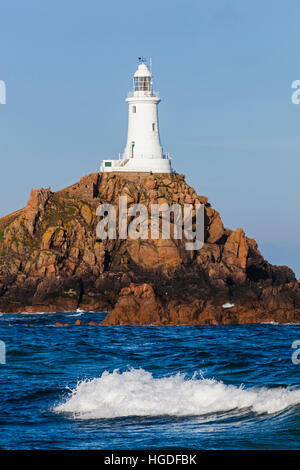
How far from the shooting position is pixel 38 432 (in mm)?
19844

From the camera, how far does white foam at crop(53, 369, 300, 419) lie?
22.4 m

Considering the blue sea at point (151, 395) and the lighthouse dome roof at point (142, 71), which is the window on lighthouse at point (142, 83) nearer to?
the lighthouse dome roof at point (142, 71)

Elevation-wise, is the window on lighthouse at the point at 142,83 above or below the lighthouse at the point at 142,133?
above

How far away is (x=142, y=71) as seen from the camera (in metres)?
80.3

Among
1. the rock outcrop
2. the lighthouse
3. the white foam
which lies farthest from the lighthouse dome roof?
the white foam

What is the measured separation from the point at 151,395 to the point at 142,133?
58.0 m

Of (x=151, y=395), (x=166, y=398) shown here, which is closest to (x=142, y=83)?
(x=151, y=395)

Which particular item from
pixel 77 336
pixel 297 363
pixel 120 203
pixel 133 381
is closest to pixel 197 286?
pixel 120 203

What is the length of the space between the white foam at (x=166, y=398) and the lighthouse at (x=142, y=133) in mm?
55219

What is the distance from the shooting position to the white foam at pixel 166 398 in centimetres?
2239

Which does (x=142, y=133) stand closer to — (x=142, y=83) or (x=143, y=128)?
(x=143, y=128)

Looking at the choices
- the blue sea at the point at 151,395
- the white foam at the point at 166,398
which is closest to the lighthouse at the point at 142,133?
the blue sea at the point at 151,395

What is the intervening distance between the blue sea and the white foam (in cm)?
3

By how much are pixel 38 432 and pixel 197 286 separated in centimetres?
4794
